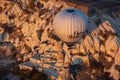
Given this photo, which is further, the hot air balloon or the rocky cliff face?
the rocky cliff face

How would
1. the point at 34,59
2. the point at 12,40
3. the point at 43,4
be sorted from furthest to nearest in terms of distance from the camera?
the point at 43,4, the point at 12,40, the point at 34,59

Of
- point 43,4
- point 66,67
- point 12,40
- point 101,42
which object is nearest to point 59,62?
point 66,67

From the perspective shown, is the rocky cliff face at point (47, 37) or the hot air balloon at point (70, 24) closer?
the hot air balloon at point (70, 24)

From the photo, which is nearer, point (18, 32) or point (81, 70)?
point (81, 70)

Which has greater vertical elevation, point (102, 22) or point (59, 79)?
point (102, 22)

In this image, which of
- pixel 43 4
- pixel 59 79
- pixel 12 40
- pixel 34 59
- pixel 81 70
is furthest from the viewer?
pixel 43 4

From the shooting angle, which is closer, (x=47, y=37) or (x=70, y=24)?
(x=70, y=24)

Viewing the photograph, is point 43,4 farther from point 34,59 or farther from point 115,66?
point 115,66

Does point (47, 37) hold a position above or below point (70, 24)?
below
